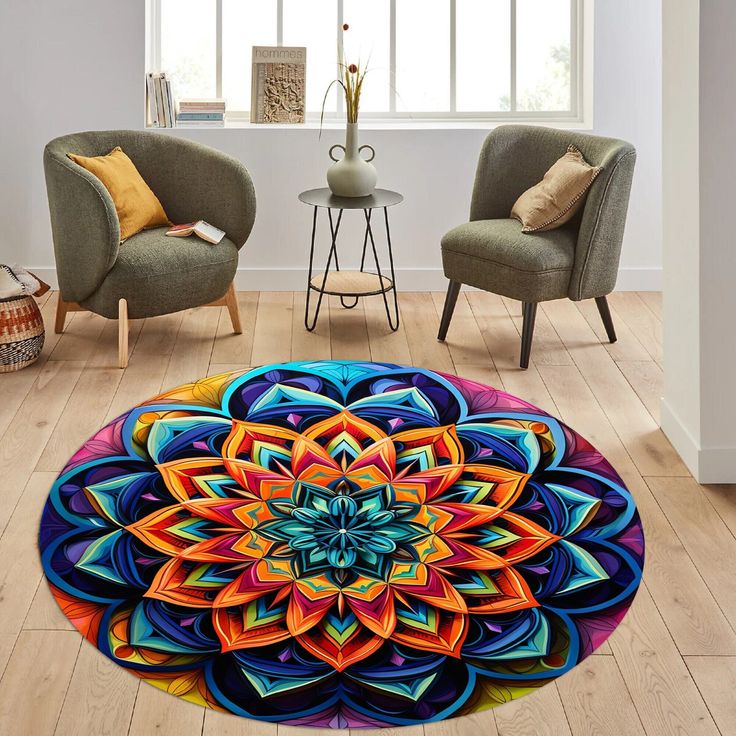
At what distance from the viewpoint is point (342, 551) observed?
2.64 m

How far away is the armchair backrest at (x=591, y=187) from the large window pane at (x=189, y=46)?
1.65m

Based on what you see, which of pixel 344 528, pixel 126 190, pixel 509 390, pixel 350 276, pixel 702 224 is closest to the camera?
pixel 344 528

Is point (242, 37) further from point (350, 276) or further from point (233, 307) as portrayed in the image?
point (233, 307)

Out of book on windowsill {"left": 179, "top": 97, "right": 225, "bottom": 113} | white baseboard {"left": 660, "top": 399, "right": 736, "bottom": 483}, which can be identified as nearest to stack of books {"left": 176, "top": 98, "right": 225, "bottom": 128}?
book on windowsill {"left": 179, "top": 97, "right": 225, "bottom": 113}

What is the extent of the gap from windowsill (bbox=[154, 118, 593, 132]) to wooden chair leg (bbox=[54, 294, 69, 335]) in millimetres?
1154

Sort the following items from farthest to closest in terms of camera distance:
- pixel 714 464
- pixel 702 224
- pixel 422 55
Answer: pixel 422 55 → pixel 714 464 → pixel 702 224

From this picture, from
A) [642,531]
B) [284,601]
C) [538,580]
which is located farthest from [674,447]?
[284,601]

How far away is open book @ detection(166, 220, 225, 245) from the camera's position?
13.8 ft

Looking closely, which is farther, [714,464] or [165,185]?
[165,185]

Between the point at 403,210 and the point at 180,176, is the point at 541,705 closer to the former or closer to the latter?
the point at 180,176

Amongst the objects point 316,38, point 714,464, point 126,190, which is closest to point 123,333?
point 126,190

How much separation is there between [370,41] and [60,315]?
7.15 ft

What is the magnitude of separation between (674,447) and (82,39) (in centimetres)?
339

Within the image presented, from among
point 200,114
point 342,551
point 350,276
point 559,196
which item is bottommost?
point 342,551
